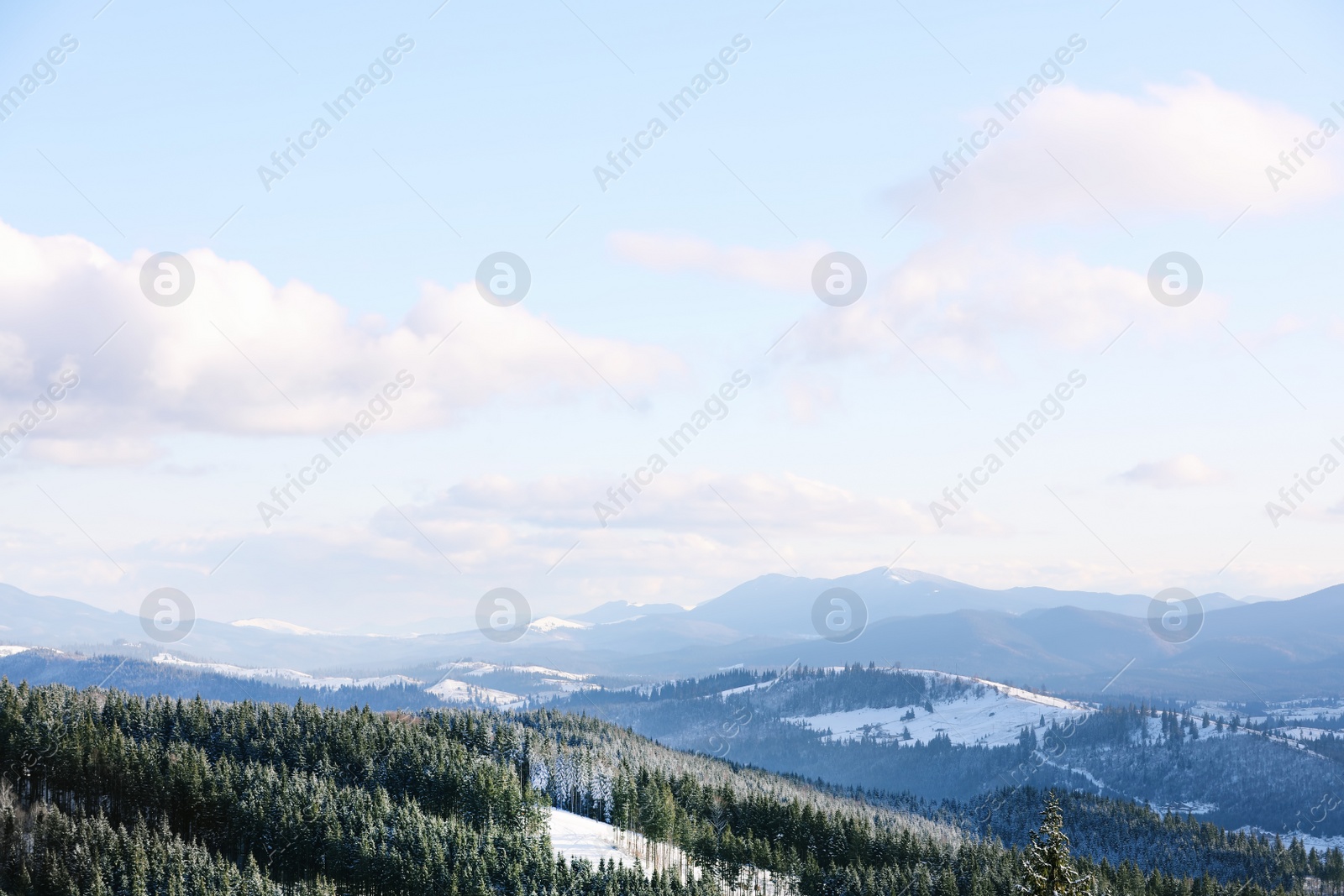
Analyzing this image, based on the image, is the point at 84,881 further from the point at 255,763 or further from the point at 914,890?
the point at 914,890

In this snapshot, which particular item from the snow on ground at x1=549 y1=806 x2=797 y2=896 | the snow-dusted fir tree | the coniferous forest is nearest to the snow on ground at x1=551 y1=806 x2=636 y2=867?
the snow on ground at x1=549 y1=806 x2=797 y2=896

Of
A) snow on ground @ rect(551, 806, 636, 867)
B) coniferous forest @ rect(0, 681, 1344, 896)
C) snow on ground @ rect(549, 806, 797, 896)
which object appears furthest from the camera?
snow on ground @ rect(551, 806, 636, 867)

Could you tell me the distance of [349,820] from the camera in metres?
126

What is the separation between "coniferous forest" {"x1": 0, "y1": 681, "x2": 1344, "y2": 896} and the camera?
115 meters

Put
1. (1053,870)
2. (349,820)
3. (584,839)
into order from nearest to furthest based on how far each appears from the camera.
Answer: (1053,870)
(349,820)
(584,839)

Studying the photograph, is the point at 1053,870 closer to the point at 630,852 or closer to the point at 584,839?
the point at 630,852

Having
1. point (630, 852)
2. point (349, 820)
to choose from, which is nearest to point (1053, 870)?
point (349, 820)

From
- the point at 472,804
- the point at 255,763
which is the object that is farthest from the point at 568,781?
the point at 255,763

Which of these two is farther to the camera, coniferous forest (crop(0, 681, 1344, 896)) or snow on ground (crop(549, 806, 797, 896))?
snow on ground (crop(549, 806, 797, 896))

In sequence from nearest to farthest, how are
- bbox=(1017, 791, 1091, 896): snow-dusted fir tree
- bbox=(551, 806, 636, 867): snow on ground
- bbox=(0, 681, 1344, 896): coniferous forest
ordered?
1. bbox=(1017, 791, 1091, 896): snow-dusted fir tree
2. bbox=(0, 681, 1344, 896): coniferous forest
3. bbox=(551, 806, 636, 867): snow on ground

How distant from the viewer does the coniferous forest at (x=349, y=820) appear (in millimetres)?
115250

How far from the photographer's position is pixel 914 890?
138500 mm

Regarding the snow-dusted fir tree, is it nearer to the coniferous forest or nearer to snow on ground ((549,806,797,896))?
the coniferous forest

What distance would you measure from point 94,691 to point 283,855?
262 ft
